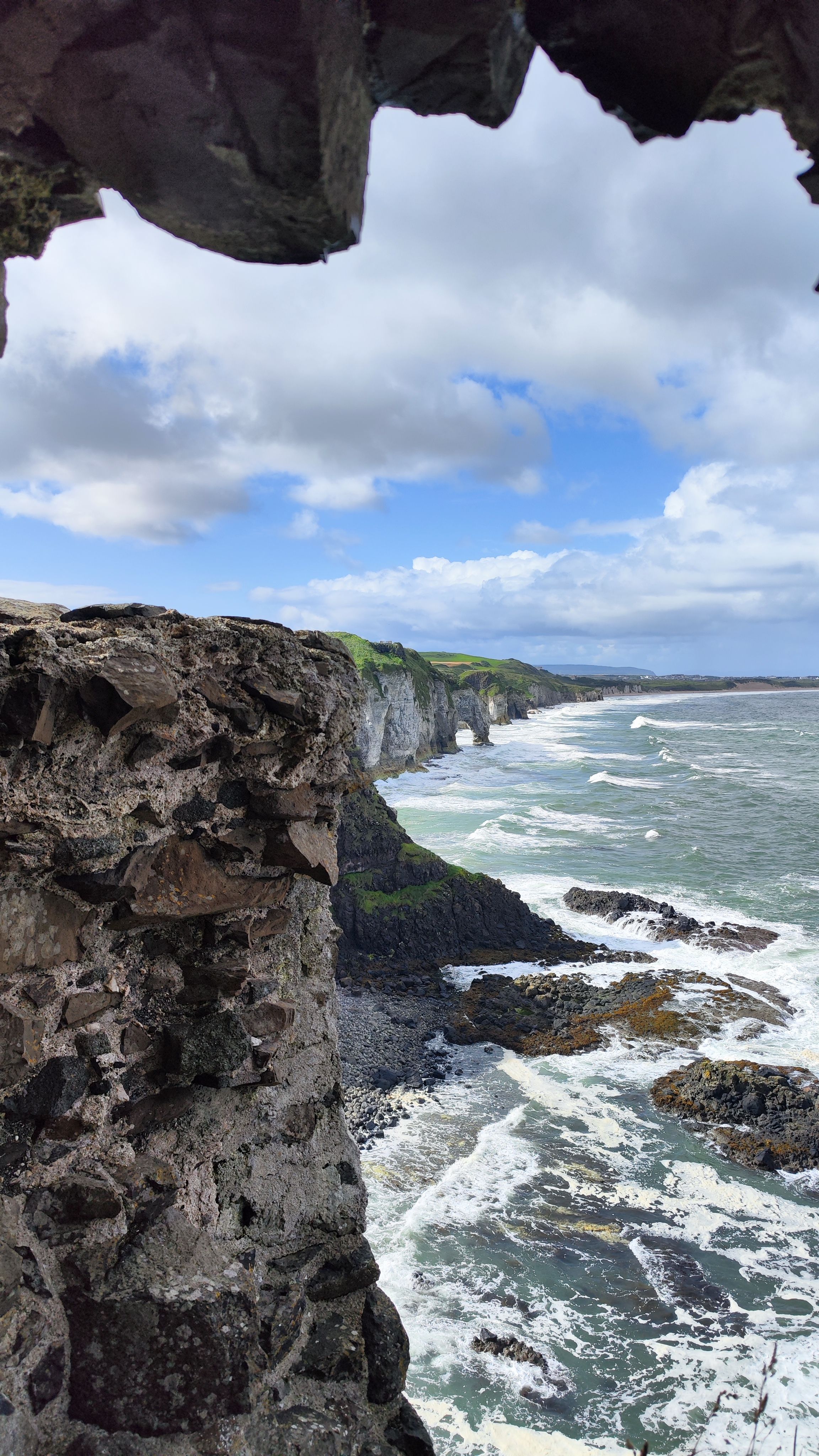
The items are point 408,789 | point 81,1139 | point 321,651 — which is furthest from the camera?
point 408,789

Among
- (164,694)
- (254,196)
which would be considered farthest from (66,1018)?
(254,196)

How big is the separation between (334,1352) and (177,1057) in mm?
1729

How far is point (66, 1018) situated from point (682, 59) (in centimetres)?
385

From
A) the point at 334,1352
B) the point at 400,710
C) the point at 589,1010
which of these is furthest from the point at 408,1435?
the point at 400,710

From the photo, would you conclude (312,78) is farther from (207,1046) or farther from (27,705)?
(207,1046)

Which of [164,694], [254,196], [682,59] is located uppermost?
[682,59]

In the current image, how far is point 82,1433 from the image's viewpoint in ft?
10.3

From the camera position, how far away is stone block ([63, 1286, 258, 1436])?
3.19 metres

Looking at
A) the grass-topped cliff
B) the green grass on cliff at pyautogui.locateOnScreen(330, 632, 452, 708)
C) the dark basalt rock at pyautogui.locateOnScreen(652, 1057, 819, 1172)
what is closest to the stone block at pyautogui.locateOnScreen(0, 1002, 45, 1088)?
the dark basalt rock at pyautogui.locateOnScreen(652, 1057, 819, 1172)

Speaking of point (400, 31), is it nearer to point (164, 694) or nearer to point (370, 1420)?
point (164, 694)

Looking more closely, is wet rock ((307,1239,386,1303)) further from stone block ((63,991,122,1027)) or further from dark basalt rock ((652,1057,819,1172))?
dark basalt rock ((652,1057,819,1172))

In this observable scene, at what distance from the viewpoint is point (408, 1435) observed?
3891mm

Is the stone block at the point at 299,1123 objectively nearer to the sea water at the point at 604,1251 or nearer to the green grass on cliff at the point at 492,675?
the sea water at the point at 604,1251

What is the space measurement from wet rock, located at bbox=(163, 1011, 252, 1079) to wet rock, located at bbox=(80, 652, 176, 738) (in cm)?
148
